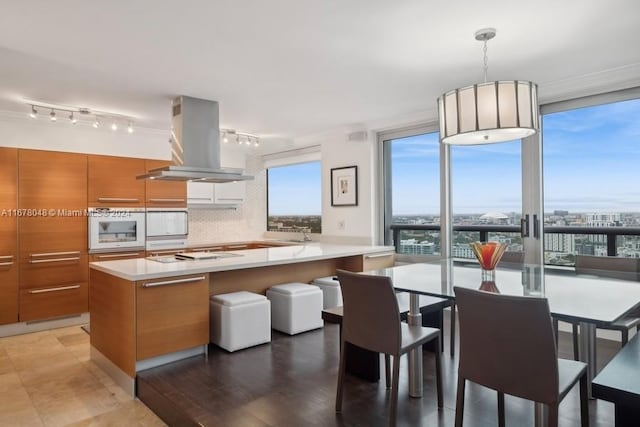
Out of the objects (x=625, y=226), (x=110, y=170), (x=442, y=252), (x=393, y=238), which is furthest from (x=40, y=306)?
(x=625, y=226)

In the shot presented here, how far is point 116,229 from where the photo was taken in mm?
5070

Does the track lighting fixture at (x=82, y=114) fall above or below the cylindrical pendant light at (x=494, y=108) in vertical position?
above

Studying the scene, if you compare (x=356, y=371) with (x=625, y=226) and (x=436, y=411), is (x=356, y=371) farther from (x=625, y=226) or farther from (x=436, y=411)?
(x=625, y=226)

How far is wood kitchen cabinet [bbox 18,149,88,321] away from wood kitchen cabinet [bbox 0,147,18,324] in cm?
5

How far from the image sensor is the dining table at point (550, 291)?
1.86m

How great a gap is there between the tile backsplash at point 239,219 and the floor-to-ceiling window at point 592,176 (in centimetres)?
459

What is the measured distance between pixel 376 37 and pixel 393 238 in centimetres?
315

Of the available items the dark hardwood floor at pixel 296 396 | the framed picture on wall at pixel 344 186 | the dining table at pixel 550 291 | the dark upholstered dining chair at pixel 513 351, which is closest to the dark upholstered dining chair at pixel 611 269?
the dining table at pixel 550 291

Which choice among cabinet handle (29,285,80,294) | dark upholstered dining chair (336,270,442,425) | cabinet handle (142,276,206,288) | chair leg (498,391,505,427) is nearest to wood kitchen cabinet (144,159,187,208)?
cabinet handle (29,285,80,294)

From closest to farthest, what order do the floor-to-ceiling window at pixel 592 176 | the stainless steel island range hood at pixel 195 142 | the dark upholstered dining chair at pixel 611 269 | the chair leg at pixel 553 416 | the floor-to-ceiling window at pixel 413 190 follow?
the chair leg at pixel 553 416, the dark upholstered dining chair at pixel 611 269, the floor-to-ceiling window at pixel 592 176, the stainless steel island range hood at pixel 195 142, the floor-to-ceiling window at pixel 413 190

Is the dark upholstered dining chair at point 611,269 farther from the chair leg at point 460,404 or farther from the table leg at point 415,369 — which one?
the chair leg at point 460,404

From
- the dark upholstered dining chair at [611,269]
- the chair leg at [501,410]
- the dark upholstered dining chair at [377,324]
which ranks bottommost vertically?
the chair leg at [501,410]

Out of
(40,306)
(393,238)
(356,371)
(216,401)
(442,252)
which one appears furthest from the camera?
(393,238)

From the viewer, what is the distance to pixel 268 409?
2.42 m
